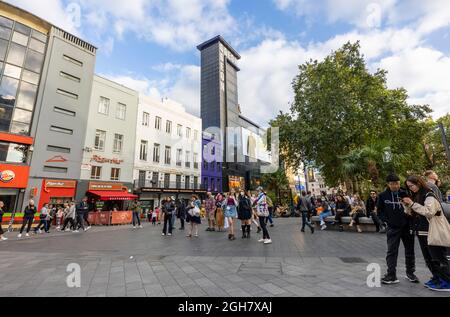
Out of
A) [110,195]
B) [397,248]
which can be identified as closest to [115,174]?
[110,195]

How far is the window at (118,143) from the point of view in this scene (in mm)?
25078

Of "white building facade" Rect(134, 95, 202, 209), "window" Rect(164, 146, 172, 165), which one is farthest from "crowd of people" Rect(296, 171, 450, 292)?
"window" Rect(164, 146, 172, 165)

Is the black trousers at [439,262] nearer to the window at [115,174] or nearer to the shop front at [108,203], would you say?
the shop front at [108,203]

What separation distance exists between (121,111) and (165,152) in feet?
23.5

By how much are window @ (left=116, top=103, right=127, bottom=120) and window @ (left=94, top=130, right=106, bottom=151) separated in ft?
8.65

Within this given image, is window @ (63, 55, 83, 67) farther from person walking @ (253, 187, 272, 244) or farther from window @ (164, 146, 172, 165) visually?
person walking @ (253, 187, 272, 244)

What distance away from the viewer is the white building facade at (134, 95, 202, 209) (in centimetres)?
2734

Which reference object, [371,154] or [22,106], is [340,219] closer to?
[371,154]

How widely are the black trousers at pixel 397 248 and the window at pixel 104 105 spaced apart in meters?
26.8

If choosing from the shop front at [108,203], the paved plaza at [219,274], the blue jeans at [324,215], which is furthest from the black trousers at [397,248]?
the shop front at [108,203]

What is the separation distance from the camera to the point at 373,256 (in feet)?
18.6

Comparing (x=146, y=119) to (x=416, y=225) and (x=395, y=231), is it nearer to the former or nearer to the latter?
(x=395, y=231)

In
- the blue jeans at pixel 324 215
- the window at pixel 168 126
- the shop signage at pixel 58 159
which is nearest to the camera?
the blue jeans at pixel 324 215

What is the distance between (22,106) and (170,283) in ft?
77.1
